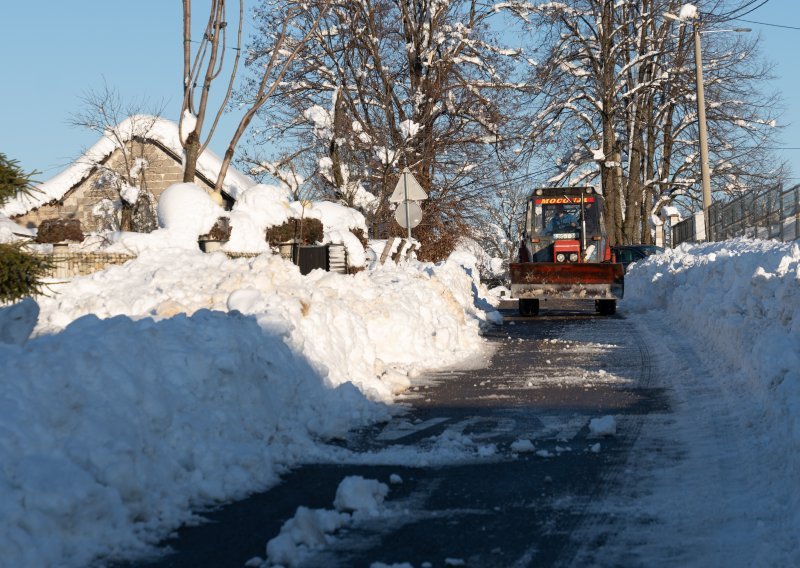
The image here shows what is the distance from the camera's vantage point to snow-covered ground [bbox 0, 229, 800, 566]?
506 centimetres

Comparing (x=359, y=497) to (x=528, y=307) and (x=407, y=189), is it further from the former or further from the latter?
(x=528, y=307)

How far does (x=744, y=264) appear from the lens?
1432 centimetres

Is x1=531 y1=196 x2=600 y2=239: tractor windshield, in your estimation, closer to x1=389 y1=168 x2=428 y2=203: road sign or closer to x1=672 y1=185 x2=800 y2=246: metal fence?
x1=672 y1=185 x2=800 y2=246: metal fence

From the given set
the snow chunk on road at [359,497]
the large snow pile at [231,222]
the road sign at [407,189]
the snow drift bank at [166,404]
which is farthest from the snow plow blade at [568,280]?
the snow chunk on road at [359,497]

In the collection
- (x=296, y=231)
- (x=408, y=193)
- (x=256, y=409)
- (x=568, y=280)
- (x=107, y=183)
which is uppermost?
(x=107, y=183)

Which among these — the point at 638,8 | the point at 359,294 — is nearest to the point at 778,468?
the point at 359,294

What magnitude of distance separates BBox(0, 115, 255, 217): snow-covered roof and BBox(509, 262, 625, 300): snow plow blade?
54.2 ft

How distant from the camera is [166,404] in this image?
6.51 metres

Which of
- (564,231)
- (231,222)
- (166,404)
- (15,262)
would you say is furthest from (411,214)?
(166,404)

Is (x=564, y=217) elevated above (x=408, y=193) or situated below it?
below

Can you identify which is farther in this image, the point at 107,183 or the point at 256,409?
the point at 107,183

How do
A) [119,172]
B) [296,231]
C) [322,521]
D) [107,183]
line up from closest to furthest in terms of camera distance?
[322,521] → [296,231] → [119,172] → [107,183]

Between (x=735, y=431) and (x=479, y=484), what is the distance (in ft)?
7.87

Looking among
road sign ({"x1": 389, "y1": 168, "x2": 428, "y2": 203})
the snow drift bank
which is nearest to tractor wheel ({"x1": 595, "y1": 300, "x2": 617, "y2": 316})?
road sign ({"x1": 389, "y1": 168, "x2": 428, "y2": 203})
